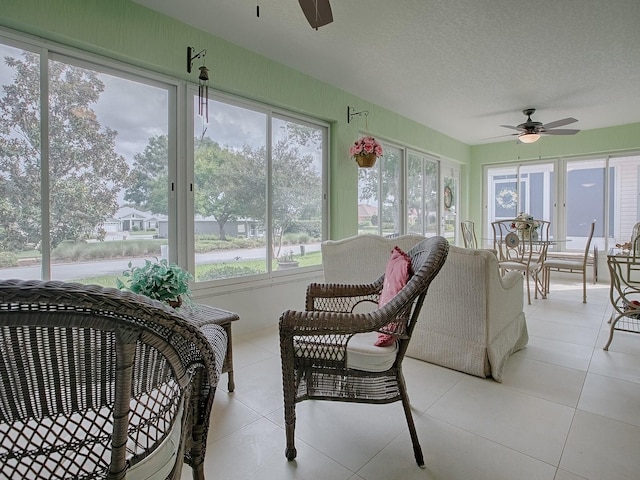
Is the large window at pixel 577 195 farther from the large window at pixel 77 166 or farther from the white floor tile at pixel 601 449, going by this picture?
the large window at pixel 77 166

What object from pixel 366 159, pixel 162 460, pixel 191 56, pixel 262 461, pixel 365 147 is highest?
pixel 191 56

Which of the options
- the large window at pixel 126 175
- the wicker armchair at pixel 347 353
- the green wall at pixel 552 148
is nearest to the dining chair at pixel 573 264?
the green wall at pixel 552 148

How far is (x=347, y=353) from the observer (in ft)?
4.92

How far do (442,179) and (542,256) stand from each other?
243 cm

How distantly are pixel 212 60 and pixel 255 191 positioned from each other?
1.17 metres

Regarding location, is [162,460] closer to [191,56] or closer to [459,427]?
[459,427]

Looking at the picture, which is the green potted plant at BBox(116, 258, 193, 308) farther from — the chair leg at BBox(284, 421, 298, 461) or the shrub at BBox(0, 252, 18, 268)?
the shrub at BBox(0, 252, 18, 268)

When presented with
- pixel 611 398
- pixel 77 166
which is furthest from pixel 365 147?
pixel 611 398

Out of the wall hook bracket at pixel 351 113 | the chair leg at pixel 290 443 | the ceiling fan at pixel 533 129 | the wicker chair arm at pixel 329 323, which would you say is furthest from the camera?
the ceiling fan at pixel 533 129

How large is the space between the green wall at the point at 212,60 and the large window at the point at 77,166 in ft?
0.59

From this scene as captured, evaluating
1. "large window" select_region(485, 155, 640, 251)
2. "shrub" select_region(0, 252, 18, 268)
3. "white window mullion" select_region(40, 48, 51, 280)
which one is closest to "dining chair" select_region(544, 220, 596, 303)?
"large window" select_region(485, 155, 640, 251)

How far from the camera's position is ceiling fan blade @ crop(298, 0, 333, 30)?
5.78 feet

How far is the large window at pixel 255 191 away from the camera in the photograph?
9.95ft

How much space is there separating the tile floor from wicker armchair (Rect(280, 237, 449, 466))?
148mm
